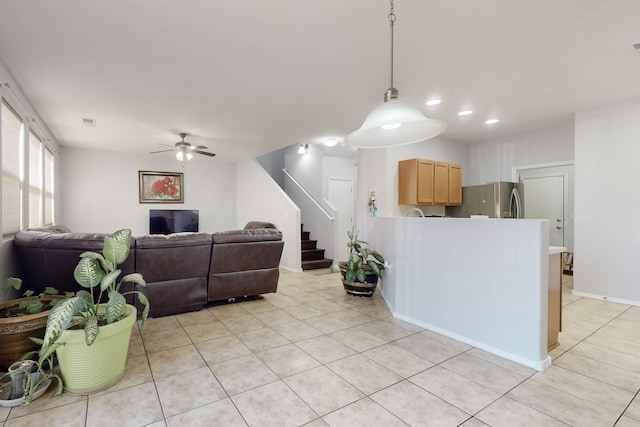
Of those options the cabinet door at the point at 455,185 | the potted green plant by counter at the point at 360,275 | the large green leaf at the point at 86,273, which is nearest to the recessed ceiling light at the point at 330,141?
the cabinet door at the point at 455,185

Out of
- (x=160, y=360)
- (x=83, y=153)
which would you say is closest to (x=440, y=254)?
(x=160, y=360)

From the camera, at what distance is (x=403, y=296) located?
3.40 meters

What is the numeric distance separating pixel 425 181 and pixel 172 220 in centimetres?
586

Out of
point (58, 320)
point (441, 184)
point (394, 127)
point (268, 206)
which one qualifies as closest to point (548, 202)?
point (441, 184)

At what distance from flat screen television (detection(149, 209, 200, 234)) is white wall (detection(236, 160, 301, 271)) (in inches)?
48.6

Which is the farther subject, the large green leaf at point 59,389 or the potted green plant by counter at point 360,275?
the potted green plant by counter at point 360,275

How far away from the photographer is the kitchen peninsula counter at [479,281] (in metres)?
2.32

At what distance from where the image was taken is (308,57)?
8.99 feet

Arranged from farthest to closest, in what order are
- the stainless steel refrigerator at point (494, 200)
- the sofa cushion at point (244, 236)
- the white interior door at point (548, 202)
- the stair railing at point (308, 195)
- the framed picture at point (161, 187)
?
the framed picture at point (161, 187), the stair railing at point (308, 195), the white interior door at point (548, 202), the stainless steel refrigerator at point (494, 200), the sofa cushion at point (244, 236)

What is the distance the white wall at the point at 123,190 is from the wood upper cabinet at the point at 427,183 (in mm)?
5081

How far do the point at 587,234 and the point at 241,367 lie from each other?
4880mm

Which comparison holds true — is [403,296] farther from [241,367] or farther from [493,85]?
[493,85]

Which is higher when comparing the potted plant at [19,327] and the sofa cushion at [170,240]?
the sofa cushion at [170,240]

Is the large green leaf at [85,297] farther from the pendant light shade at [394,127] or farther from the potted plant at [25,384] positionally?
the pendant light shade at [394,127]
